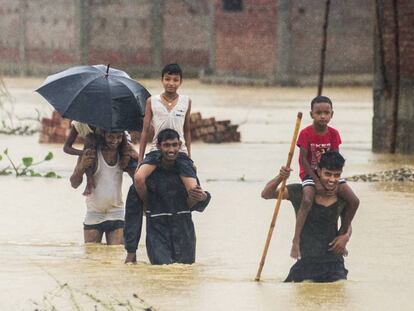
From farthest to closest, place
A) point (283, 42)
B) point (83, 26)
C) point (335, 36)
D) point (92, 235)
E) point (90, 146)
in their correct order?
point (83, 26)
point (335, 36)
point (283, 42)
point (92, 235)
point (90, 146)

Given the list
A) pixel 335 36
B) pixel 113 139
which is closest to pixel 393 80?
pixel 113 139

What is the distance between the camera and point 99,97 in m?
11.1

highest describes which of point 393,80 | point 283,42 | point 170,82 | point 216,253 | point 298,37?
point 170,82

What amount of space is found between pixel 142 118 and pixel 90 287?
2.35 meters

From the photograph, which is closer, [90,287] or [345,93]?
[90,287]

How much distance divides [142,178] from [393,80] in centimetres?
1010

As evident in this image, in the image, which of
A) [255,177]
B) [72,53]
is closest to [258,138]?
[255,177]

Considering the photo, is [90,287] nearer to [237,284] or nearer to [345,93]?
[237,284]

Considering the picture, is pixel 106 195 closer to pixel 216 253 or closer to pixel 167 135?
pixel 216 253

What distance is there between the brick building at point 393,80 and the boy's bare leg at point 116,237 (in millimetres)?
8740

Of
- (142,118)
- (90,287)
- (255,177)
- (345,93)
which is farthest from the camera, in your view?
(345,93)

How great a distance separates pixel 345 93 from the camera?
129 ft

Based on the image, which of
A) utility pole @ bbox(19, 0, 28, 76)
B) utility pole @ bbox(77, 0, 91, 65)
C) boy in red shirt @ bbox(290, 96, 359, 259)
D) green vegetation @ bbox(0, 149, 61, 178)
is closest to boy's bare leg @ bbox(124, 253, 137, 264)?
boy in red shirt @ bbox(290, 96, 359, 259)

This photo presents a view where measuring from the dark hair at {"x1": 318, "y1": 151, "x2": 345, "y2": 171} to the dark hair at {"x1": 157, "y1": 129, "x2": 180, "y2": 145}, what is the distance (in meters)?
1.08
